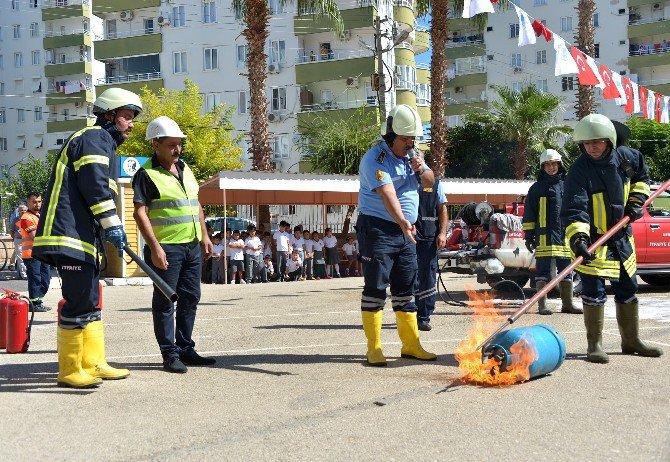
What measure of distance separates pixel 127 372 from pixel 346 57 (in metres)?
40.0

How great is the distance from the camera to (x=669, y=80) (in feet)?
193

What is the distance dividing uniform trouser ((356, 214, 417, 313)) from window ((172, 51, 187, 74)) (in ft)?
153

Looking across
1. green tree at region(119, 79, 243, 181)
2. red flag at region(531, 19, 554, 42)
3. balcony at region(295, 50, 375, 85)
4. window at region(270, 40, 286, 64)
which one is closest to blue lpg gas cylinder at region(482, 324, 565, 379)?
red flag at region(531, 19, 554, 42)

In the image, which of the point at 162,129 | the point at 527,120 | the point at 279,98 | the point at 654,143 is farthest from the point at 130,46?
the point at 162,129

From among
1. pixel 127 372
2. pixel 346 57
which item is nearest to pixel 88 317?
pixel 127 372

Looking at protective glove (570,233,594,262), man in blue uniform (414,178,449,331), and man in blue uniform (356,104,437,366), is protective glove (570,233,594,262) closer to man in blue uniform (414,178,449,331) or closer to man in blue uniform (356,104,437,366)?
man in blue uniform (356,104,437,366)

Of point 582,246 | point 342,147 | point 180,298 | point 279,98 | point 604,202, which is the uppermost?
point 279,98

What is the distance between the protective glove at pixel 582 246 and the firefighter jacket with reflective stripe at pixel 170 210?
301 cm

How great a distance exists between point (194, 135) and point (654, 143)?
1093 inches

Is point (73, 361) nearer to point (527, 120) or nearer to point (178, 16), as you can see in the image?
point (527, 120)

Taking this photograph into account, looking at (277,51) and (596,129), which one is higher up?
(277,51)

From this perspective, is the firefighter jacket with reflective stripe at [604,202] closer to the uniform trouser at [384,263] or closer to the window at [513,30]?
the uniform trouser at [384,263]

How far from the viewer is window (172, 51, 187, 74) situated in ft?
169

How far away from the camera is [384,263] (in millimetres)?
6738
